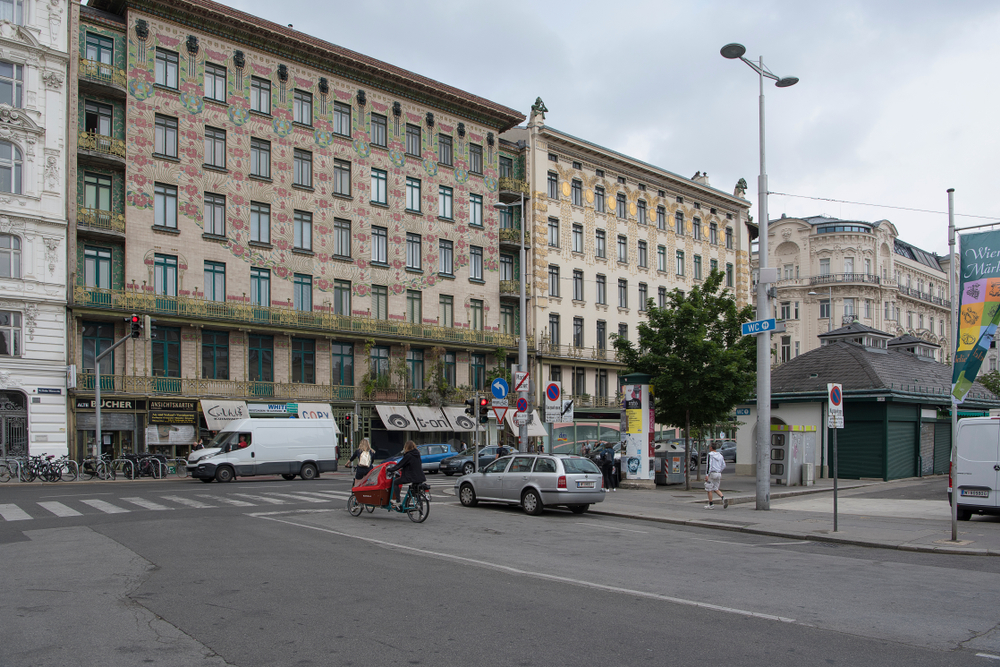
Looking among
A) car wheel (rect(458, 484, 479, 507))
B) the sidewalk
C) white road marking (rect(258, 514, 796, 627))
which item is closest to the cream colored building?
the sidewalk

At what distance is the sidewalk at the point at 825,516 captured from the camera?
1488 cm

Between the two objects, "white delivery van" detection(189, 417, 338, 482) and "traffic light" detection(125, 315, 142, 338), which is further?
"white delivery van" detection(189, 417, 338, 482)

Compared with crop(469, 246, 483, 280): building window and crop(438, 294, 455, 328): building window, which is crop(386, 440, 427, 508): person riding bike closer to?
crop(438, 294, 455, 328): building window

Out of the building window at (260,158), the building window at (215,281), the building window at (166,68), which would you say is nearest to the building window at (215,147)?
the building window at (260,158)

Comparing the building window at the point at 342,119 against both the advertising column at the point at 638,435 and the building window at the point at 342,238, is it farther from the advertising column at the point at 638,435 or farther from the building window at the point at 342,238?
the advertising column at the point at 638,435

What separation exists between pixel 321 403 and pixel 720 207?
38.4m

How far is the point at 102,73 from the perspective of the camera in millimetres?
35750

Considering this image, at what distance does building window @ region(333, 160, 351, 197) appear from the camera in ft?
143

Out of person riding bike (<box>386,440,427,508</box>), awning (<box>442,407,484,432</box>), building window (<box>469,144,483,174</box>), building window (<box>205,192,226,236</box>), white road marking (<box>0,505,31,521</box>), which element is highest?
building window (<box>469,144,483,174</box>)

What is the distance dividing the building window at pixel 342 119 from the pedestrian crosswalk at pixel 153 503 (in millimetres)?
25077

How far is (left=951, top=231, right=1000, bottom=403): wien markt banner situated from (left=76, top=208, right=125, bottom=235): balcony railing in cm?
3272

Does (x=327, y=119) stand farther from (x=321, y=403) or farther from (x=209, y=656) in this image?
(x=209, y=656)

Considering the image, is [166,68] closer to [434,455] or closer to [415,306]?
[415,306]

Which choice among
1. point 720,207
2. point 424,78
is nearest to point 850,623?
point 424,78
